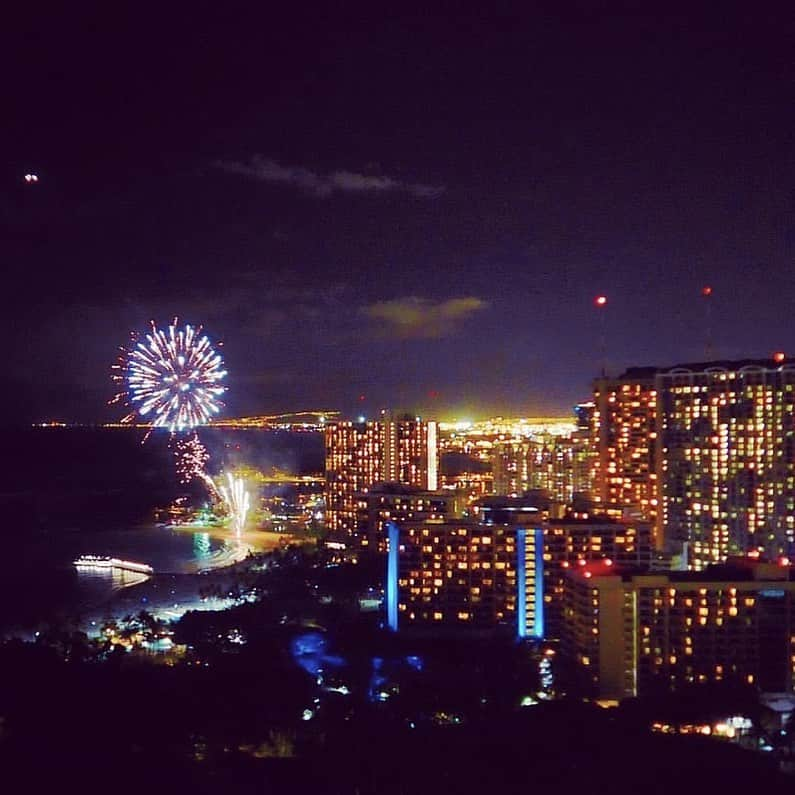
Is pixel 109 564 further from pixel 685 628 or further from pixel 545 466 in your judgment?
pixel 685 628

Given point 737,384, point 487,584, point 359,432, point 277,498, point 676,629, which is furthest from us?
point 277,498

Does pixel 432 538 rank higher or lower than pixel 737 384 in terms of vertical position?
lower

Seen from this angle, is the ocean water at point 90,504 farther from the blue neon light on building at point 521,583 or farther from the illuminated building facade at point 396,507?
the blue neon light on building at point 521,583

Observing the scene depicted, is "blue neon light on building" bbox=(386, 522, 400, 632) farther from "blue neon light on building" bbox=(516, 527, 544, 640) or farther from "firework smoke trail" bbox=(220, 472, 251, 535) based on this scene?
"firework smoke trail" bbox=(220, 472, 251, 535)

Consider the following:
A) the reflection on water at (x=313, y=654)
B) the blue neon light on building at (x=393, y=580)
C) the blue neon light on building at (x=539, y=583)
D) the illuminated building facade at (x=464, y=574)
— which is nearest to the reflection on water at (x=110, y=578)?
the blue neon light on building at (x=393, y=580)

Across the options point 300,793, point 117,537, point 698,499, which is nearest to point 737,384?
point 698,499

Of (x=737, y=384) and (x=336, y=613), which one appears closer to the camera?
(x=336, y=613)

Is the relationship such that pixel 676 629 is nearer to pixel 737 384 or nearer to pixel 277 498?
pixel 737 384

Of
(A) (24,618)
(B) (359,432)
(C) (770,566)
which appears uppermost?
(B) (359,432)
